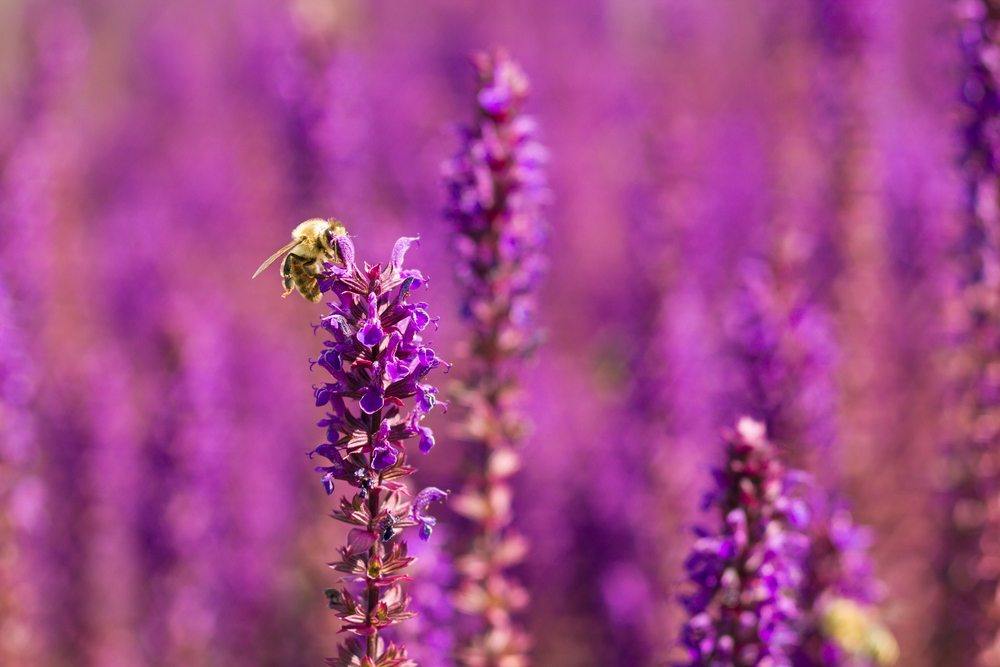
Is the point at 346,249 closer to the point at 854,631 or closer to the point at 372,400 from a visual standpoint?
the point at 372,400

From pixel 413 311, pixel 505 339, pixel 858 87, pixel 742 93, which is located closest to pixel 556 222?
pixel 742 93

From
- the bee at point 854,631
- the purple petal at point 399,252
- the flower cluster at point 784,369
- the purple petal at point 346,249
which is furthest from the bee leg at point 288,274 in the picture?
the flower cluster at point 784,369

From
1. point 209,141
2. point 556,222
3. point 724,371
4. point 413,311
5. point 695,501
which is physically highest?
point 209,141

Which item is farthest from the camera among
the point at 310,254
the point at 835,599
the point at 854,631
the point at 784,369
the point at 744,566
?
the point at 784,369

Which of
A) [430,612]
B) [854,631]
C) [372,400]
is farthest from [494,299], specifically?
[854,631]

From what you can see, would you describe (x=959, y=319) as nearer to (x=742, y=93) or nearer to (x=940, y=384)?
(x=940, y=384)

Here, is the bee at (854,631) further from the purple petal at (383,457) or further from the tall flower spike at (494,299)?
the purple petal at (383,457)

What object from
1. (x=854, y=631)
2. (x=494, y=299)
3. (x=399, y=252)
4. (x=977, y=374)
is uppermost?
(x=977, y=374)
